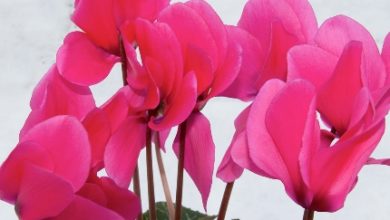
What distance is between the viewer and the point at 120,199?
419 millimetres

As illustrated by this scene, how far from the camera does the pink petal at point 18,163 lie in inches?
15.2

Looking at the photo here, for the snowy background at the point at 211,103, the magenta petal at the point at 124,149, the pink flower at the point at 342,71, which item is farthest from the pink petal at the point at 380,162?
the snowy background at the point at 211,103

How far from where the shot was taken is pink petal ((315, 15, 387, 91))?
1.39 ft

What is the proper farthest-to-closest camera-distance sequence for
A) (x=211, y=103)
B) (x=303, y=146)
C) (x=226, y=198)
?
(x=211, y=103) → (x=226, y=198) → (x=303, y=146)

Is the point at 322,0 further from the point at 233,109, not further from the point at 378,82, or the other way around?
the point at 378,82

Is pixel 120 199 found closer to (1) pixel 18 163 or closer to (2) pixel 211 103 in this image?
(1) pixel 18 163

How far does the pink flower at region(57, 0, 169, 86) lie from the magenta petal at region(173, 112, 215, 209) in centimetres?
6

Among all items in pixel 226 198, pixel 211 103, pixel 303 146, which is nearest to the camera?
pixel 303 146

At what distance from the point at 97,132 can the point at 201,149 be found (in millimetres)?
71

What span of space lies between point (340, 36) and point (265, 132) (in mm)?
75

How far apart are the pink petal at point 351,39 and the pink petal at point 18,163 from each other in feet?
0.52

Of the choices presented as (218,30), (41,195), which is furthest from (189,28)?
(41,195)

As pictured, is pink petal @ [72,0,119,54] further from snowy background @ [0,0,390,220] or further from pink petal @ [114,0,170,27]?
A: snowy background @ [0,0,390,220]

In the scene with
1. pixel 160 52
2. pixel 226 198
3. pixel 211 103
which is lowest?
pixel 211 103
